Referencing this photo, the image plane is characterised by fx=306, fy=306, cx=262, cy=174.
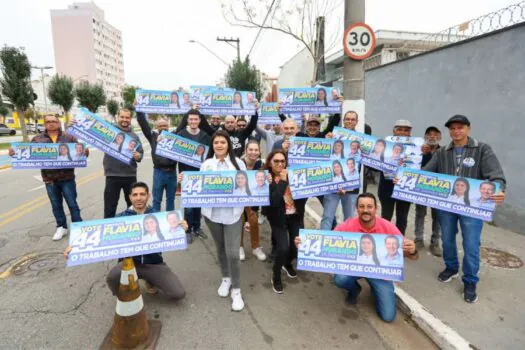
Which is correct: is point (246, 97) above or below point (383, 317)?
above

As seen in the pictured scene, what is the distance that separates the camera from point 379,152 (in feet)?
14.1

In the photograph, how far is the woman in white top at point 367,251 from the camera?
2965mm

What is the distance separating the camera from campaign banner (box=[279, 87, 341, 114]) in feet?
16.5

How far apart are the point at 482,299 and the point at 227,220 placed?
3.00 meters

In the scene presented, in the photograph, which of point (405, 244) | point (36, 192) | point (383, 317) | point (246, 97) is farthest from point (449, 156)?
point (36, 192)

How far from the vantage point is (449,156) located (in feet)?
11.9

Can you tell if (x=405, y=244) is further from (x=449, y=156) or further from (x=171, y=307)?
(x=171, y=307)

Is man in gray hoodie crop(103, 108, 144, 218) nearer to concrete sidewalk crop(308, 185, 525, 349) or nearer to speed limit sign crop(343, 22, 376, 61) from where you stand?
speed limit sign crop(343, 22, 376, 61)

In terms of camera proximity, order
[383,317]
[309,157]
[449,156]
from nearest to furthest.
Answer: [383,317] → [449,156] → [309,157]

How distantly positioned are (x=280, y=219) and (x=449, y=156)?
7.04ft

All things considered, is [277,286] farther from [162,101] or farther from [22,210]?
[22,210]

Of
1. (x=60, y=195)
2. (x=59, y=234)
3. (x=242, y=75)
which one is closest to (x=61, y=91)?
(x=242, y=75)

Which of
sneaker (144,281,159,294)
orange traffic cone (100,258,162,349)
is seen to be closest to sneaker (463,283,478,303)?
orange traffic cone (100,258,162,349)

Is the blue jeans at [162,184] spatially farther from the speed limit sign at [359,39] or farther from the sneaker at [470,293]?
the sneaker at [470,293]
